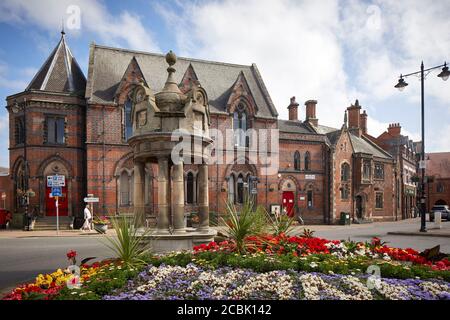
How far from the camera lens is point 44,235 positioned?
21797 millimetres

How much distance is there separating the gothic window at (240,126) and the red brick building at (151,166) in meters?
0.09

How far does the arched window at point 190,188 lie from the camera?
99.3ft

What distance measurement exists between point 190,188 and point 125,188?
17.3ft

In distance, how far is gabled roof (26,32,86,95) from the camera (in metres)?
28.2

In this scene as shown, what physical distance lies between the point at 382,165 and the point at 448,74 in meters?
25.5

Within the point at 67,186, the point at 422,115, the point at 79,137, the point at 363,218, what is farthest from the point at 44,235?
the point at 363,218

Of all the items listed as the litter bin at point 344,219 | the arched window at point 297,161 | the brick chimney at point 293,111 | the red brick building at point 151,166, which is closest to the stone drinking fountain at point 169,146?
the red brick building at point 151,166

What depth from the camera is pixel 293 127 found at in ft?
126

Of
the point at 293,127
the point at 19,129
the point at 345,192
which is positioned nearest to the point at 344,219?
the point at 345,192

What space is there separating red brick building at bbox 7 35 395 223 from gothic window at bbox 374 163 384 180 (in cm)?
138

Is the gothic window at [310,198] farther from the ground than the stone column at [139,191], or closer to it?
closer to it

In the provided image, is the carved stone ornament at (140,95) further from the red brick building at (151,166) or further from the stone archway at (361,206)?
the stone archway at (361,206)

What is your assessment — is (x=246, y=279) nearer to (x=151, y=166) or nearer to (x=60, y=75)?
(x=151, y=166)
